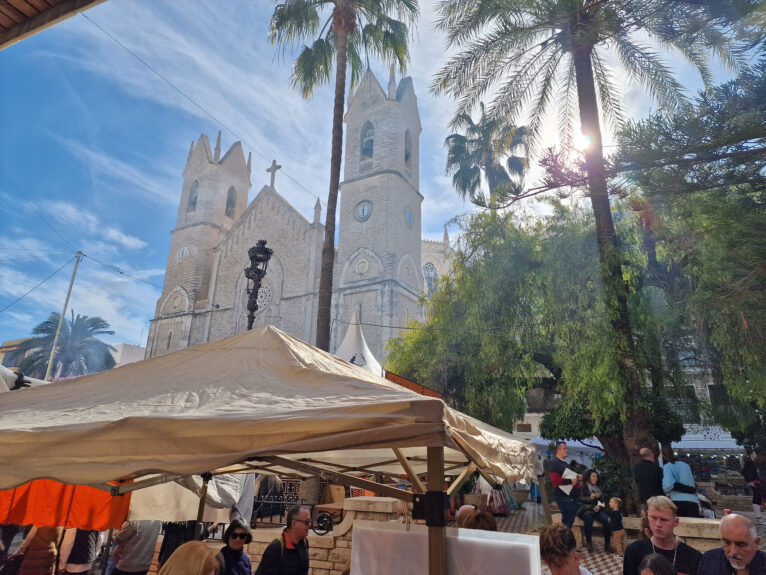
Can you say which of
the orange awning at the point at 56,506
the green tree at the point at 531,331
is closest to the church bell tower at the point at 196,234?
the green tree at the point at 531,331

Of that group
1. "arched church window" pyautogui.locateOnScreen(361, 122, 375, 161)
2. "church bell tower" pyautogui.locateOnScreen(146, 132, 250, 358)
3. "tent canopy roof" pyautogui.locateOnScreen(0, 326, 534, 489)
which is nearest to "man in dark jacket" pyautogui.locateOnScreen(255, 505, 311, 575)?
"tent canopy roof" pyautogui.locateOnScreen(0, 326, 534, 489)

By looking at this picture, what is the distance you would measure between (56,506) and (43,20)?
397cm

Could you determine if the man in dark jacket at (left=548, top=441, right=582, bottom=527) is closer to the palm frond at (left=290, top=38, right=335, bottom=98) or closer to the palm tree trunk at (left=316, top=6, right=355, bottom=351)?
the palm tree trunk at (left=316, top=6, right=355, bottom=351)

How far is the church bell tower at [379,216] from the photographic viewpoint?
25.7 metres

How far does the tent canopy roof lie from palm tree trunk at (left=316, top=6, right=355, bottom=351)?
28.8ft

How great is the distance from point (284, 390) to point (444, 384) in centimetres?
1221

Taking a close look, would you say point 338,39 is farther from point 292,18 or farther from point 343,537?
point 343,537

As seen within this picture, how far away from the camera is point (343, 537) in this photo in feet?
21.4

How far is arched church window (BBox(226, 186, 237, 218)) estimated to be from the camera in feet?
121

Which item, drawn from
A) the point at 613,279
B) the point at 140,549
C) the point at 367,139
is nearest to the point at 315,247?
the point at 367,139

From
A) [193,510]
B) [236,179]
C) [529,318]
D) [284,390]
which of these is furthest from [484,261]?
[236,179]

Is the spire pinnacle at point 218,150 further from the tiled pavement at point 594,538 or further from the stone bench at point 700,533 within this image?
the stone bench at point 700,533

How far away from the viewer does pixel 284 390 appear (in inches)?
114

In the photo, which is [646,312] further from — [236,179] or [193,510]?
[236,179]
